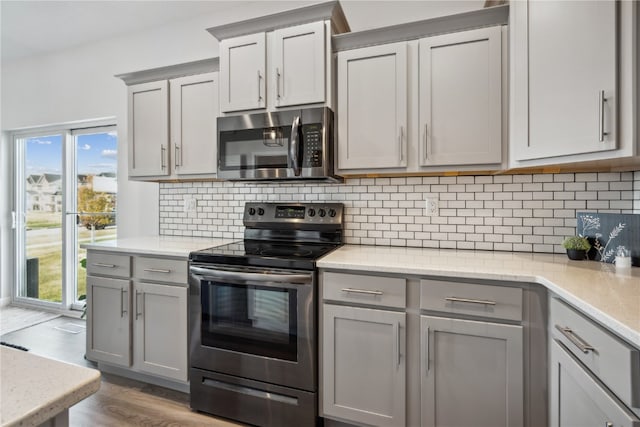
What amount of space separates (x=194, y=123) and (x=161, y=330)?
144 cm

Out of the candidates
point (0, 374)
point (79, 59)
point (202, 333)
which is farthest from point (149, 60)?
point (0, 374)

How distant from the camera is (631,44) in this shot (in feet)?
4.06

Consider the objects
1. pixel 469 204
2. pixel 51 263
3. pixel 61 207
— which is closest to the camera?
pixel 469 204

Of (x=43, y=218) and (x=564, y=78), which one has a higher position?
(x=564, y=78)

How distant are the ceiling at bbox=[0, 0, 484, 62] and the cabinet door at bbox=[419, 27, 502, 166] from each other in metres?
0.59

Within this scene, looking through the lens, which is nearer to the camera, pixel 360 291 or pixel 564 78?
pixel 564 78

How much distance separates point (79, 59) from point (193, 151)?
6.75 feet

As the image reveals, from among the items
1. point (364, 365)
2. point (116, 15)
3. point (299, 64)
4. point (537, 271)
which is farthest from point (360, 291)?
point (116, 15)

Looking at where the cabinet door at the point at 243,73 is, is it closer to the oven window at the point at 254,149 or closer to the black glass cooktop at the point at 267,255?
the oven window at the point at 254,149

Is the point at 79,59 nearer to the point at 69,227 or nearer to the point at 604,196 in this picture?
the point at 69,227

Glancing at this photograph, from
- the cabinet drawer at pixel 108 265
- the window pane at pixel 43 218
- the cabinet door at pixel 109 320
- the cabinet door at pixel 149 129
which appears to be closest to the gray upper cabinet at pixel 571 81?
the cabinet door at pixel 149 129

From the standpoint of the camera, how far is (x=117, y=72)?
3289 millimetres

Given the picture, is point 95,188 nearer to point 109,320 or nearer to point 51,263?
point 51,263

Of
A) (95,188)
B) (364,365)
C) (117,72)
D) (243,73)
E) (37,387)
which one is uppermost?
(117,72)
